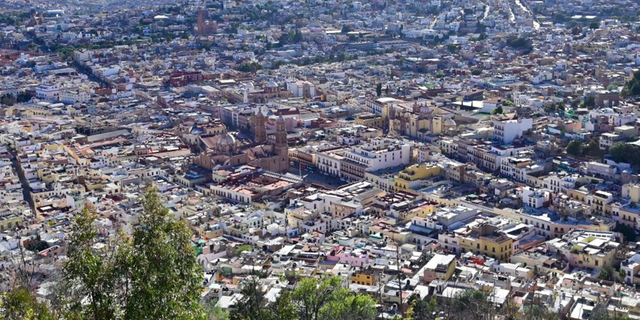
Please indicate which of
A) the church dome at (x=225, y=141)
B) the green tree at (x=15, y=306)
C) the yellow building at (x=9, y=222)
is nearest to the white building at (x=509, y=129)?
the church dome at (x=225, y=141)

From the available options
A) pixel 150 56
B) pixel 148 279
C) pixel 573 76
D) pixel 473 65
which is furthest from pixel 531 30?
pixel 148 279

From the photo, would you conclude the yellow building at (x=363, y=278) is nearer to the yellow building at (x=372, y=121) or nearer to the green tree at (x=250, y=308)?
the green tree at (x=250, y=308)

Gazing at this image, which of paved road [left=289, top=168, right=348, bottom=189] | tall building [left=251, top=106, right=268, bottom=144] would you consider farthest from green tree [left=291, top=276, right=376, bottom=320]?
tall building [left=251, top=106, right=268, bottom=144]

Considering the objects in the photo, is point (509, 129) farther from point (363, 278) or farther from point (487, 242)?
point (363, 278)

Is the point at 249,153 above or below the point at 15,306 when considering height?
below

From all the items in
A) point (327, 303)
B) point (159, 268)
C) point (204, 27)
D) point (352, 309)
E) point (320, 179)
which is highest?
point (159, 268)

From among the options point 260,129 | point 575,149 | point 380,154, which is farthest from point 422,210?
point 260,129

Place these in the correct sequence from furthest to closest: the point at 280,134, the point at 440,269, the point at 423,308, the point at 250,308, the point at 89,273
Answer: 1. the point at 280,134
2. the point at 440,269
3. the point at 423,308
4. the point at 250,308
5. the point at 89,273
